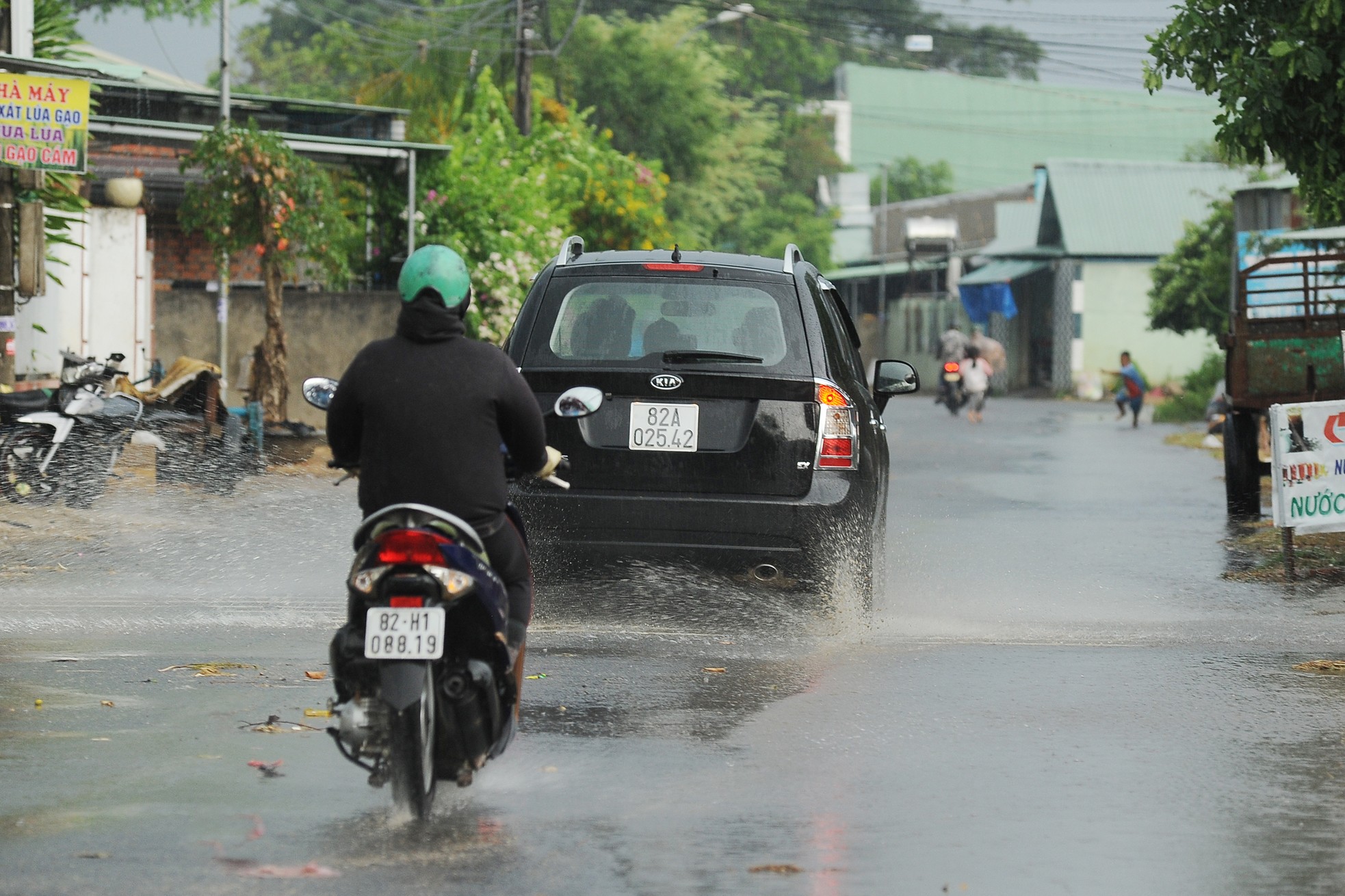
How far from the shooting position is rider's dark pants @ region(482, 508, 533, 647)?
5.41 metres

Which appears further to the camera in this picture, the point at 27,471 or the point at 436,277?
the point at 27,471

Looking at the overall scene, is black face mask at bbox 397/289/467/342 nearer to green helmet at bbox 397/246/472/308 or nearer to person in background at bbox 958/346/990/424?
green helmet at bbox 397/246/472/308

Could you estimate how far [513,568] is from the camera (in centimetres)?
548

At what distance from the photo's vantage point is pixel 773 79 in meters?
77.6

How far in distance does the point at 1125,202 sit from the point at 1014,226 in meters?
6.63

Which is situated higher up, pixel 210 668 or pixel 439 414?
pixel 439 414

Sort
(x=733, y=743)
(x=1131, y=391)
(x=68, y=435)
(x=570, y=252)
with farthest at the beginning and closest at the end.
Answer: (x=1131, y=391)
(x=68, y=435)
(x=570, y=252)
(x=733, y=743)

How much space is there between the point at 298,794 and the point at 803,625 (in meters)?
3.86

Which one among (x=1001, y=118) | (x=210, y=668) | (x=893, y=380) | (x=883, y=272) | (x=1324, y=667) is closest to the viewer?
(x=210, y=668)

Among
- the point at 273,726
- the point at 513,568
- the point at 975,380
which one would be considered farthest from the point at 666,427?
the point at 975,380

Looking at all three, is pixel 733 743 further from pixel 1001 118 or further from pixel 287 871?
pixel 1001 118

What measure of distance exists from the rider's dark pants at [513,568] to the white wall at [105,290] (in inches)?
587

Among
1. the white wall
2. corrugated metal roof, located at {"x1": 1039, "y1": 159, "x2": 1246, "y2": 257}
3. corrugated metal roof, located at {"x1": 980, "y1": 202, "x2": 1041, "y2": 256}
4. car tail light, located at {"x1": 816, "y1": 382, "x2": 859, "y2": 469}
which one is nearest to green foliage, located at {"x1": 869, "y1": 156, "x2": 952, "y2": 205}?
corrugated metal roof, located at {"x1": 980, "y1": 202, "x2": 1041, "y2": 256}

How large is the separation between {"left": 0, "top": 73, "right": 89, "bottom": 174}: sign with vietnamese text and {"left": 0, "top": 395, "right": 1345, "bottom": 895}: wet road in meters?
3.61
